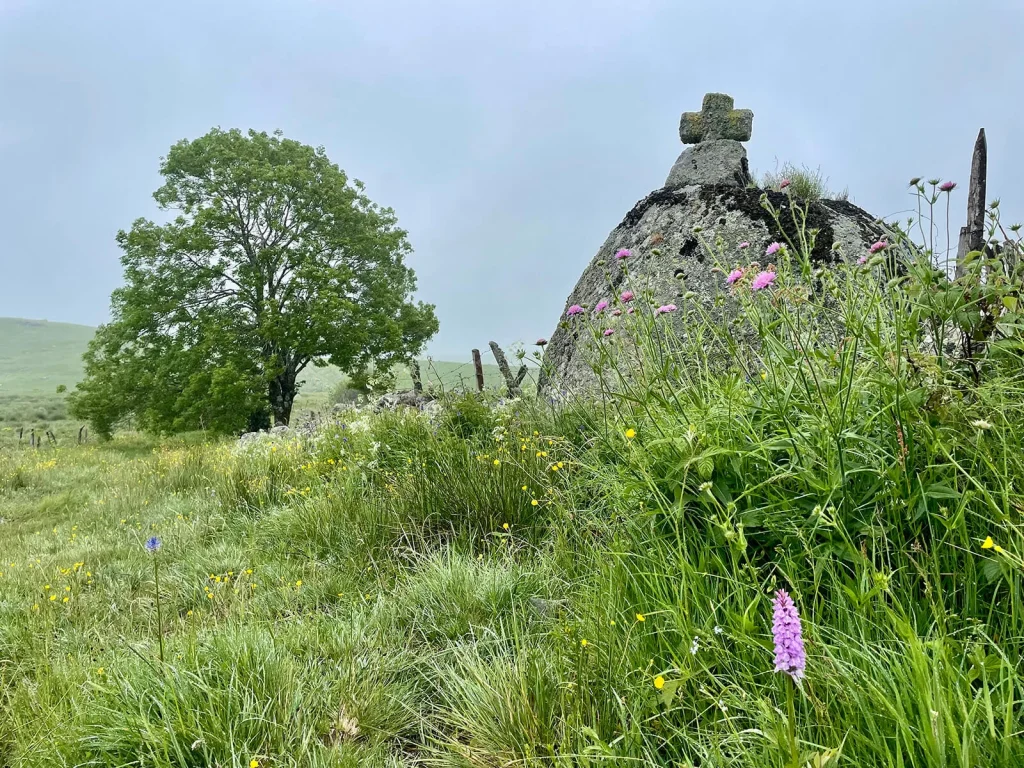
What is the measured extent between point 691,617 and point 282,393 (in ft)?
75.2

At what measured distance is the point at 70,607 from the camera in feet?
12.6

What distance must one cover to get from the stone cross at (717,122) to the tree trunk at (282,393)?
59.6ft

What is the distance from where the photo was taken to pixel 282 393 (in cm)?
2258

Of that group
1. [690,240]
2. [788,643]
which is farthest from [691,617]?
[690,240]

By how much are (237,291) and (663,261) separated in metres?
20.2

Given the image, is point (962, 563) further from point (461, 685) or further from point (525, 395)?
point (525, 395)

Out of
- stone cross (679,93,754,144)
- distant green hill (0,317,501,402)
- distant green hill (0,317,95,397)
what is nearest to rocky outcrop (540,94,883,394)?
stone cross (679,93,754,144)

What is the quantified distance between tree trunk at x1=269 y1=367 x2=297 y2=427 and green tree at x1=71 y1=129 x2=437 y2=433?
52 millimetres

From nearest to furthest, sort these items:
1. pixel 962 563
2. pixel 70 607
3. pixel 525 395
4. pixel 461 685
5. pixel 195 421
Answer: pixel 962 563
pixel 461 685
pixel 70 607
pixel 525 395
pixel 195 421

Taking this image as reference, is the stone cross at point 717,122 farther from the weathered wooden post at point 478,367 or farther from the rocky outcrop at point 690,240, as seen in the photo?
the weathered wooden post at point 478,367

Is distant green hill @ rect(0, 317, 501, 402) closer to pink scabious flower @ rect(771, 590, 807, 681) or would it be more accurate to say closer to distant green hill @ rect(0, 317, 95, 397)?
distant green hill @ rect(0, 317, 95, 397)

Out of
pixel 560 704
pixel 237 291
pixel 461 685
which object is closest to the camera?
pixel 560 704

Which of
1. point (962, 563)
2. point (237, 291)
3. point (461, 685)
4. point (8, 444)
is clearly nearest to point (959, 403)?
point (962, 563)

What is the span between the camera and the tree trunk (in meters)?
22.3
